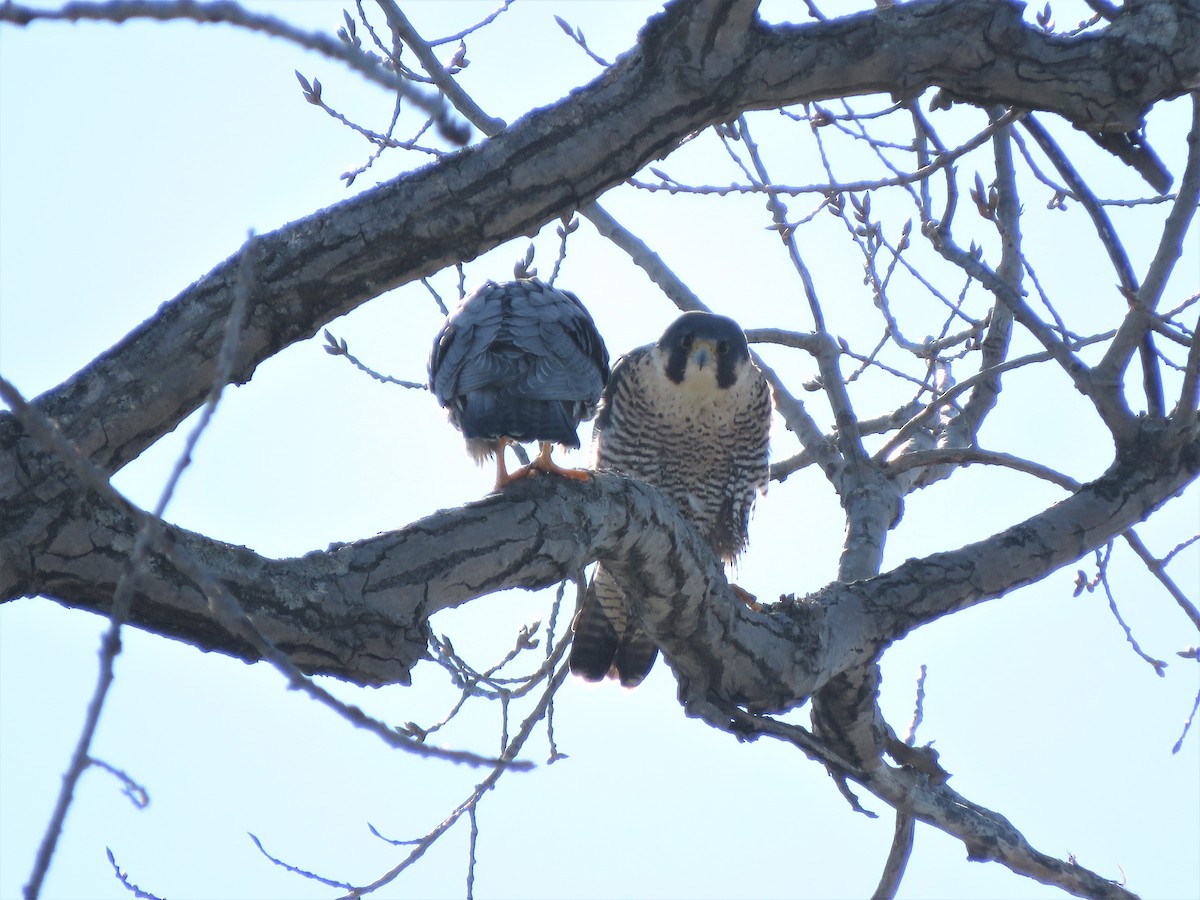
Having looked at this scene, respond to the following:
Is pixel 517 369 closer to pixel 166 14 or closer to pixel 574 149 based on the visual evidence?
pixel 574 149

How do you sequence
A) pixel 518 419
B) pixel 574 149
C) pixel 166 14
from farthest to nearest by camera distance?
pixel 518 419 → pixel 574 149 → pixel 166 14

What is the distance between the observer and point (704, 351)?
15.7 ft

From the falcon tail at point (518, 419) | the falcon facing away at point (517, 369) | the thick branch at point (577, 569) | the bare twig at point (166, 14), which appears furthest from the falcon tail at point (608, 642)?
the bare twig at point (166, 14)

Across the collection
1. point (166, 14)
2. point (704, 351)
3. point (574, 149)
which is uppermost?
point (704, 351)

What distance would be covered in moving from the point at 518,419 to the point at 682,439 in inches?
72.5

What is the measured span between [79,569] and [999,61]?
79.9 inches

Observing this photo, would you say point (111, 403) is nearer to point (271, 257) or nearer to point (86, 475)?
point (271, 257)

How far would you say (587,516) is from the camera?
292 cm

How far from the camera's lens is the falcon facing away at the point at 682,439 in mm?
4816

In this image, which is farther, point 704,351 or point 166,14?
point 704,351

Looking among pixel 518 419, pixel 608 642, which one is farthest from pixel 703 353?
pixel 518 419

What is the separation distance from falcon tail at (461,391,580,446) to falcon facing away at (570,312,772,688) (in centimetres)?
152

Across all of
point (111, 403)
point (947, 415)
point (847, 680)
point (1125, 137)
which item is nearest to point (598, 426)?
point (947, 415)

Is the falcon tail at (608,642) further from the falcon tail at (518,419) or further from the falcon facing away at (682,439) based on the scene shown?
Answer: the falcon tail at (518,419)
